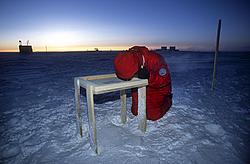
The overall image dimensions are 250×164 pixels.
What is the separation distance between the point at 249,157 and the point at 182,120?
124cm

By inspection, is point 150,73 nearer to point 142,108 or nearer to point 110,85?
point 142,108

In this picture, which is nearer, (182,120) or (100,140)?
(100,140)

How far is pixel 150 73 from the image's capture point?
2.83 meters

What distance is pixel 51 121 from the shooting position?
3377 millimetres

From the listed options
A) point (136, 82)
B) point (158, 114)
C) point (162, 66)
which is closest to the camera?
point (136, 82)

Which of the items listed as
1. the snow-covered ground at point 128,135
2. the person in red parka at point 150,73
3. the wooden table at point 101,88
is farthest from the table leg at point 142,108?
the person in red parka at point 150,73

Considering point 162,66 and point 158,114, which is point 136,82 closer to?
point 162,66

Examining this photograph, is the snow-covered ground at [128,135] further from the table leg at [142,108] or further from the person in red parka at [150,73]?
the person in red parka at [150,73]

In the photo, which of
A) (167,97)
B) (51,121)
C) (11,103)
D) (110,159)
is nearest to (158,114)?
(167,97)

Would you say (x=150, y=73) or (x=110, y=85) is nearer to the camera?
(x=110, y=85)

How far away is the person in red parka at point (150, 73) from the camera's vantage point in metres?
2.40

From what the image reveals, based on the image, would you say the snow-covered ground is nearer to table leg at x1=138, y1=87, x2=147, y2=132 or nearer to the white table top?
table leg at x1=138, y1=87, x2=147, y2=132

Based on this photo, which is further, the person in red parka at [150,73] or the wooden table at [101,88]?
the person in red parka at [150,73]

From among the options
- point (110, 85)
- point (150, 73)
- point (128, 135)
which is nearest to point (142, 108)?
point (128, 135)
